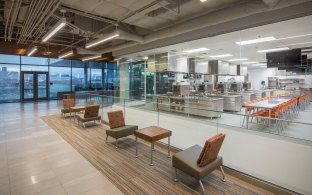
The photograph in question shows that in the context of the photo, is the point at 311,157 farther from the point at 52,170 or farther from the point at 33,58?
the point at 33,58

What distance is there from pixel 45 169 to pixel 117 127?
200 centimetres

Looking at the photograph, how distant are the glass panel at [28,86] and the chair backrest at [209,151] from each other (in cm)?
1542

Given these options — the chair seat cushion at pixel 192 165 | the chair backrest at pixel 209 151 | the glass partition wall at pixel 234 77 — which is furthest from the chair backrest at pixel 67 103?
the chair backrest at pixel 209 151

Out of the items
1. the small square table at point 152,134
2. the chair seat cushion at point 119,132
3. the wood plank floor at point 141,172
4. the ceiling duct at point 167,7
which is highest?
the ceiling duct at point 167,7

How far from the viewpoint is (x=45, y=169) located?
11.7 feet

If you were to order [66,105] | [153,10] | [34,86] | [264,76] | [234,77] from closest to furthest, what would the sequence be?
[153,10]
[66,105]
[264,76]
[234,77]
[34,86]

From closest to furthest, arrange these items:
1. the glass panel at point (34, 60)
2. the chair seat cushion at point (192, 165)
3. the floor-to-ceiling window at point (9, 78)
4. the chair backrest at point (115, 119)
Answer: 1. the chair seat cushion at point (192, 165)
2. the chair backrest at point (115, 119)
3. the floor-to-ceiling window at point (9, 78)
4. the glass panel at point (34, 60)

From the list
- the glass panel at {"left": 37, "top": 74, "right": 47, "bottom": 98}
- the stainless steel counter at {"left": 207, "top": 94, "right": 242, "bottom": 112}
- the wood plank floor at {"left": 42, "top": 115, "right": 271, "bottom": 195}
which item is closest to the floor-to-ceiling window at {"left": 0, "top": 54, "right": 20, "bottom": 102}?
the glass panel at {"left": 37, "top": 74, "right": 47, "bottom": 98}

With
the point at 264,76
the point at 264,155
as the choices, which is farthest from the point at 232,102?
the point at 264,155

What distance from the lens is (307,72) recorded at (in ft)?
21.6

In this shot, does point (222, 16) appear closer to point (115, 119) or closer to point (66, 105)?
point (115, 119)

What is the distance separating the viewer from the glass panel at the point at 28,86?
1388 centimetres

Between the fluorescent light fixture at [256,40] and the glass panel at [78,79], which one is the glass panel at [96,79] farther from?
the fluorescent light fixture at [256,40]

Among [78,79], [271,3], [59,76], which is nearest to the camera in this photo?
[271,3]
